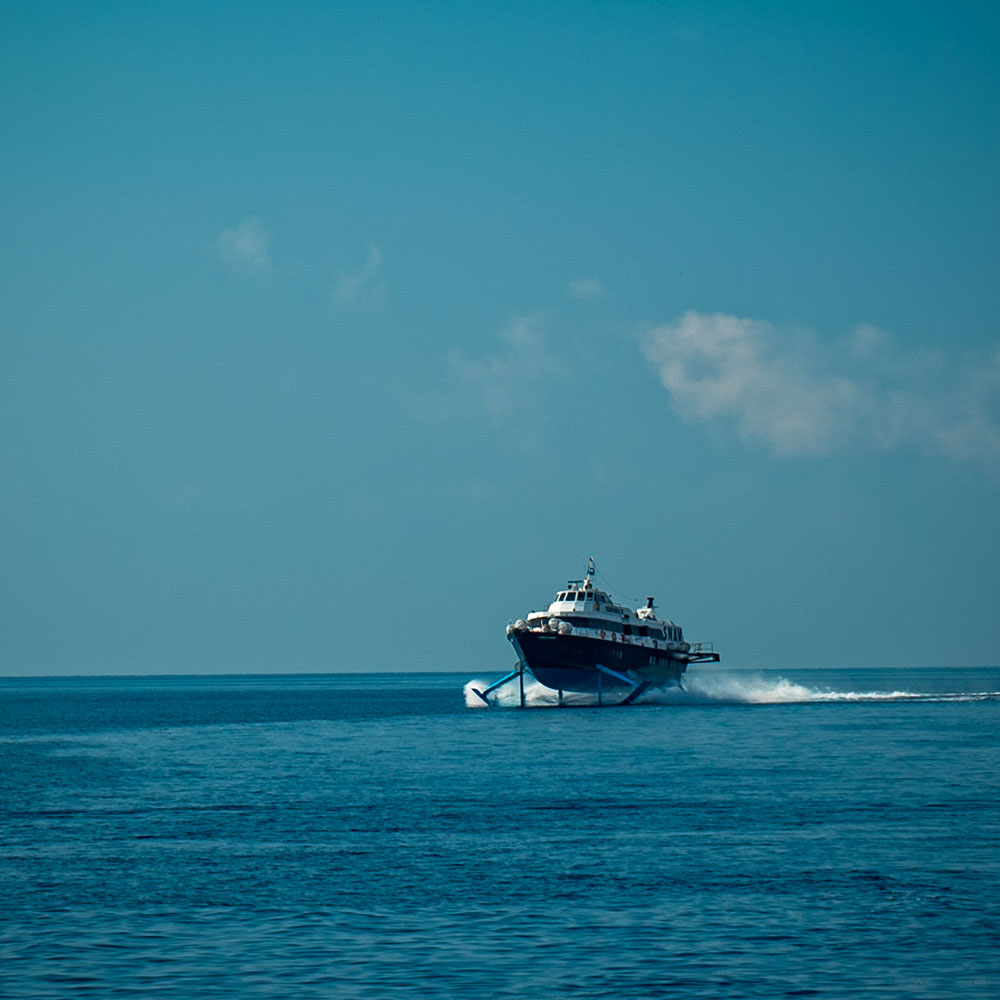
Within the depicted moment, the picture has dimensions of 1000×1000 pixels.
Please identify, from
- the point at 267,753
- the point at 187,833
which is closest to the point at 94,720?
the point at 267,753

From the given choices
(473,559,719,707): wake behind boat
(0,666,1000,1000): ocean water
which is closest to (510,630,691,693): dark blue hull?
(473,559,719,707): wake behind boat

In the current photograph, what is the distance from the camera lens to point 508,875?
32250 millimetres

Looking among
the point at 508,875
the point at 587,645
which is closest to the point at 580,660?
the point at 587,645

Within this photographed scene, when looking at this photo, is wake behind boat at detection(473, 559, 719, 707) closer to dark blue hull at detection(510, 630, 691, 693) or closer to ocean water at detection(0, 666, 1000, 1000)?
dark blue hull at detection(510, 630, 691, 693)

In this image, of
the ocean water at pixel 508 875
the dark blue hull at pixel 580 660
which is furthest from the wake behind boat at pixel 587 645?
the ocean water at pixel 508 875

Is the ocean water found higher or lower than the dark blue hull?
lower

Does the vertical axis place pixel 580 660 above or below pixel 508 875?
above

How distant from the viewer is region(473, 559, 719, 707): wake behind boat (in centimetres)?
10744

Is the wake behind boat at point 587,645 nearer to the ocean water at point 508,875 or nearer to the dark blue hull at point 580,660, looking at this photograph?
the dark blue hull at point 580,660

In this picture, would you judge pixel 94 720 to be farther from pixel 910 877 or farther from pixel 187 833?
pixel 910 877

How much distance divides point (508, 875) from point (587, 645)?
76.3 meters

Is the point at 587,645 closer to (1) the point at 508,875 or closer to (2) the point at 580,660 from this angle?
(2) the point at 580,660

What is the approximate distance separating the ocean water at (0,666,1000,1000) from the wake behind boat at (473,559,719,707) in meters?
36.8

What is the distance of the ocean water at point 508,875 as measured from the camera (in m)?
22.9
